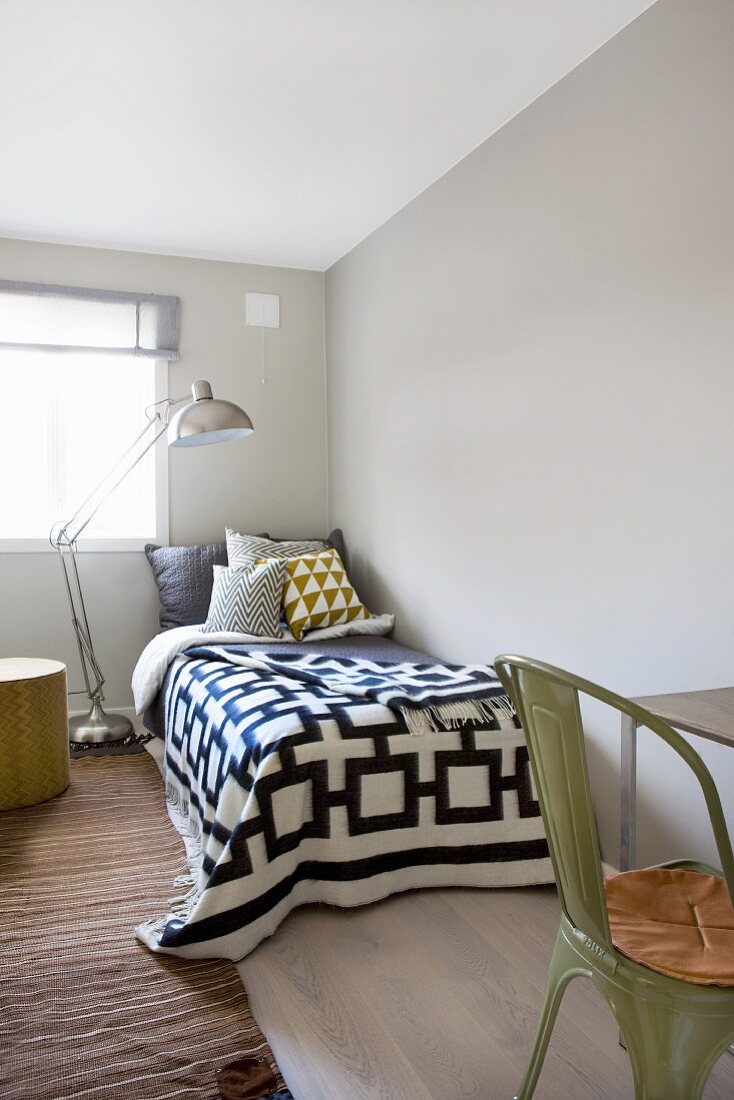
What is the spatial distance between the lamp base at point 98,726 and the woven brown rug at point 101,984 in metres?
1.00

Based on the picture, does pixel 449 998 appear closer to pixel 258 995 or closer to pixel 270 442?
pixel 258 995

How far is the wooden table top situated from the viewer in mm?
1474

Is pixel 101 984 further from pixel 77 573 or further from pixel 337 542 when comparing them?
pixel 337 542


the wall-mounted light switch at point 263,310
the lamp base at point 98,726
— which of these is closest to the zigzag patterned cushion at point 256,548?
the lamp base at point 98,726

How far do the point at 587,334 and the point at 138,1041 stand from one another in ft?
6.90

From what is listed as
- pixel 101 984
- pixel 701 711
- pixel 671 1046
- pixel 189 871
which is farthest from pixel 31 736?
pixel 671 1046

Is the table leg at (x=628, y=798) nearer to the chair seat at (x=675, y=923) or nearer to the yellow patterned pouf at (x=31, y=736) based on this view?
the chair seat at (x=675, y=923)

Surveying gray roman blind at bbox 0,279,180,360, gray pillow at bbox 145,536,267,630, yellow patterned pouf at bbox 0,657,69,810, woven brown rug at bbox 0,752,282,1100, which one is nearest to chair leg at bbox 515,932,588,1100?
woven brown rug at bbox 0,752,282,1100

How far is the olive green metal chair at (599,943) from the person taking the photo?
1.17 m

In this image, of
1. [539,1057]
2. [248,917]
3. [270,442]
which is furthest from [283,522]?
[539,1057]

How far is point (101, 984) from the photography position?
75.3 inches

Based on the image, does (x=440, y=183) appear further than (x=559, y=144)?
Yes

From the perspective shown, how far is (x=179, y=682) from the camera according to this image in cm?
327

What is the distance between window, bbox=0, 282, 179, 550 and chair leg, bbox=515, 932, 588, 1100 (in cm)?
323
